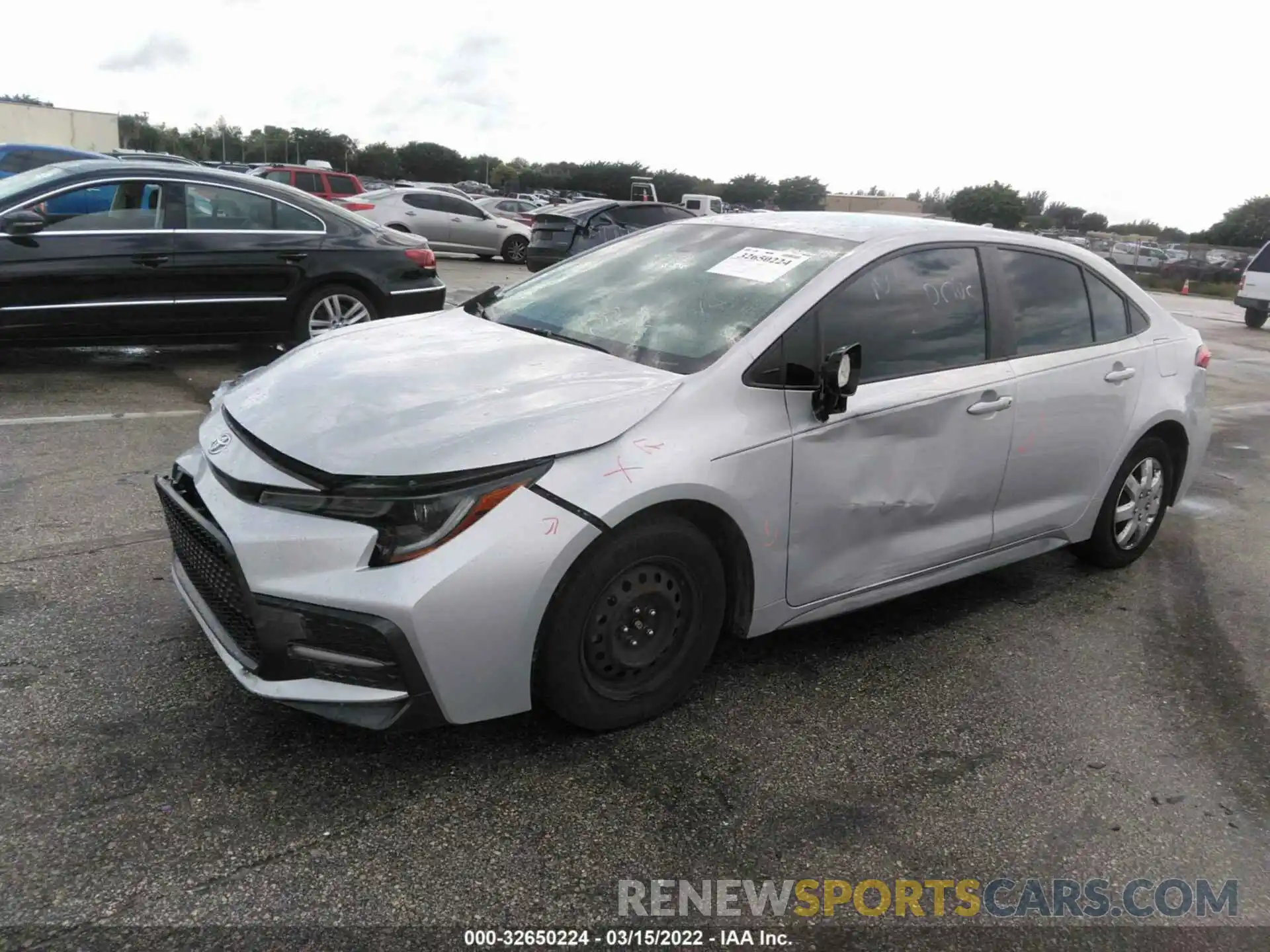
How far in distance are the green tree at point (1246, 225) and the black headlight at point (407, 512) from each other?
2616 inches

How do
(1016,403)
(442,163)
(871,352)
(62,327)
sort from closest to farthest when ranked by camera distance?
(871,352) < (1016,403) < (62,327) < (442,163)

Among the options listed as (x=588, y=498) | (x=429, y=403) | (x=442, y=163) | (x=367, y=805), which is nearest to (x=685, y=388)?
(x=588, y=498)

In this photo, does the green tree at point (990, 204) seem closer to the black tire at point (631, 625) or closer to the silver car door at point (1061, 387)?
the silver car door at point (1061, 387)

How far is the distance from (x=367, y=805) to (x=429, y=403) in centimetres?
113

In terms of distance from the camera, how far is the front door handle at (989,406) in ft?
12.1

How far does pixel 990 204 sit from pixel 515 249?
1557cm

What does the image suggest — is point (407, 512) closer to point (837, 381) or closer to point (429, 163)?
point (837, 381)

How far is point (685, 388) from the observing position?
3.04 meters

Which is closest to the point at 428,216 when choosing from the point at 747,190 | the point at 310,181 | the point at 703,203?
the point at 310,181

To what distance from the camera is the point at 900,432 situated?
11.4 ft

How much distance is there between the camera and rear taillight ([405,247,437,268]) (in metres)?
8.09

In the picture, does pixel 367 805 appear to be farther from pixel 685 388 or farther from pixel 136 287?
pixel 136 287

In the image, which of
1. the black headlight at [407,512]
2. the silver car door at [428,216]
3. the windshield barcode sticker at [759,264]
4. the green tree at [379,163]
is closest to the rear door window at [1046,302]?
the windshield barcode sticker at [759,264]

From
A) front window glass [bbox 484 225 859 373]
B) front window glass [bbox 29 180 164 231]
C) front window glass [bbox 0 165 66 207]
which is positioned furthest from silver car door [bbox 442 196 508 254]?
front window glass [bbox 484 225 859 373]
